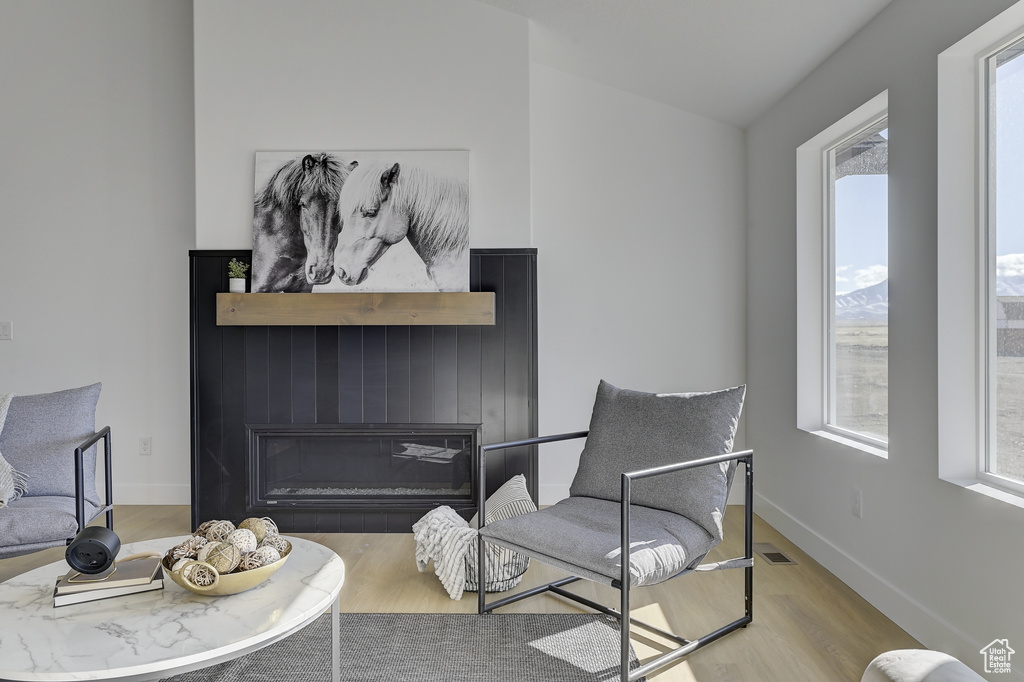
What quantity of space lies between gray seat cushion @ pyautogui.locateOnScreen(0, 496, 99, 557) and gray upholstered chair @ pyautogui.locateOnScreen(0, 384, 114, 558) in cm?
1

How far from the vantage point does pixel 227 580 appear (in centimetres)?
161

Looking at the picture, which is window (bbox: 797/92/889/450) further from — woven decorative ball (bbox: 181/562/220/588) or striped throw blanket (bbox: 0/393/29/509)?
striped throw blanket (bbox: 0/393/29/509)

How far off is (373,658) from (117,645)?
0.86 meters

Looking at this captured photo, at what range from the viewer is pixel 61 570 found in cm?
184

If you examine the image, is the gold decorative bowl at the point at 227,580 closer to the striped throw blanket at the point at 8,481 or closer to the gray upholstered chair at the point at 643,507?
the gray upholstered chair at the point at 643,507

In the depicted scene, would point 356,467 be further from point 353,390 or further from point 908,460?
point 908,460

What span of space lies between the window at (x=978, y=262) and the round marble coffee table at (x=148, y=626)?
193cm

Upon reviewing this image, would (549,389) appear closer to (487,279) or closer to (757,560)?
(487,279)

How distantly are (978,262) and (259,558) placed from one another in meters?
2.27

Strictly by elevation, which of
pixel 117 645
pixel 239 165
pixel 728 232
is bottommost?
pixel 117 645

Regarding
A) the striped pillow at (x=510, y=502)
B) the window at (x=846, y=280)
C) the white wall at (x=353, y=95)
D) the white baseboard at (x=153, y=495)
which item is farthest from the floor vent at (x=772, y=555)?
the white baseboard at (x=153, y=495)

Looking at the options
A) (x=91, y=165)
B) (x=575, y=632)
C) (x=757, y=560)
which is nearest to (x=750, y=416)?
(x=757, y=560)

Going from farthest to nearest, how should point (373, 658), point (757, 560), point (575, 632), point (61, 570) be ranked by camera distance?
point (757, 560) → point (575, 632) → point (373, 658) → point (61, 570)

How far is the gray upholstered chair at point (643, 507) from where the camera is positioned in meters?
1.96
